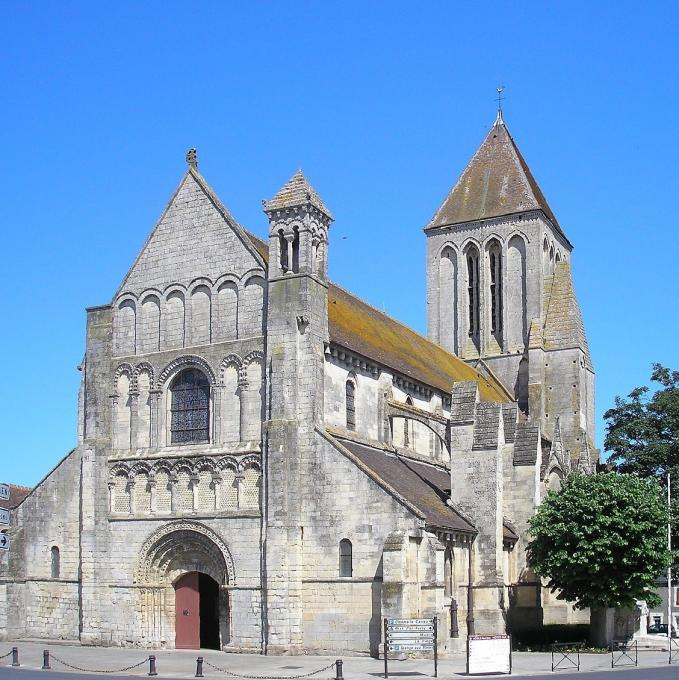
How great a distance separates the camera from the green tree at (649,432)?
61844 mm

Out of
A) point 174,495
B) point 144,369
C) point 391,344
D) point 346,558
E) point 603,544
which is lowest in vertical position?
point 346,558

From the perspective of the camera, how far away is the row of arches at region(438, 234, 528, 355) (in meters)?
65.8

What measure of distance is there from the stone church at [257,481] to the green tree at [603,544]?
6.27 feet

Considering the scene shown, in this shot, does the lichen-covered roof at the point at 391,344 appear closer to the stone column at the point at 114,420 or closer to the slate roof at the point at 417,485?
the slate roof at the point at 417,485

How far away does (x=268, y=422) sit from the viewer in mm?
38562

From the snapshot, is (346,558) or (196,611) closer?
(346,558)

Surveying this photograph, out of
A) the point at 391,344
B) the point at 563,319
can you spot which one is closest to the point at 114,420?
the point at 391,344

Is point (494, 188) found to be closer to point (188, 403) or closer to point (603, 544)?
point (188, 403)

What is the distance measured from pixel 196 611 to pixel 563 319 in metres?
31.3

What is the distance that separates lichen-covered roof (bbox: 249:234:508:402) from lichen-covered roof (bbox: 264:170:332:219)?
92.9 inches

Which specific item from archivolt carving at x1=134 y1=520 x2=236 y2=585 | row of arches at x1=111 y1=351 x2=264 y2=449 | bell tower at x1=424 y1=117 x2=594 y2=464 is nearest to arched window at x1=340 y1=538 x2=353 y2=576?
archivolt carving at x1=134 y1=520 x2=236 y2=585

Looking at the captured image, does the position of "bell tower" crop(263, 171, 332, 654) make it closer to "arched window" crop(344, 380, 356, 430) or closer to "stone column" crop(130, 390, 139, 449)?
"arched window" crop(344, 380, 356, 430)

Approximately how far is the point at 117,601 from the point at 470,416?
14674 mm

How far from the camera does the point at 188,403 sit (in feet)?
135
